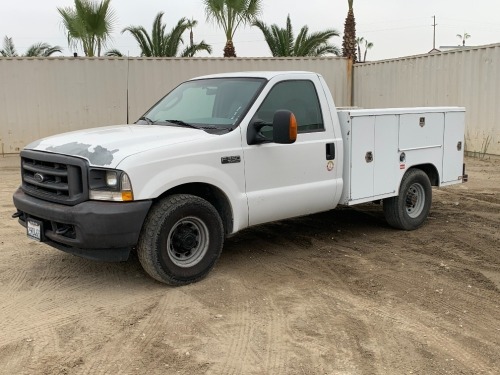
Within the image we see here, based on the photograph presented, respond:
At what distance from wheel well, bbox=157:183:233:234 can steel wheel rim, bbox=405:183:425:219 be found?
2.81 m

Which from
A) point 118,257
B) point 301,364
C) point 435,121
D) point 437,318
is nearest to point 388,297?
point 437,318

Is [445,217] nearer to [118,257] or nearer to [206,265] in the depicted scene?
[206,265]

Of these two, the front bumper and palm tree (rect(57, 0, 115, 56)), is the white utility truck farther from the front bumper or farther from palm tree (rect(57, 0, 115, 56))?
palm tree (rect(57, 0, 115, 56))

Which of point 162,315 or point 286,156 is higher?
point 286,156

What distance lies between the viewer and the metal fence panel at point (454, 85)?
1315 centimetres

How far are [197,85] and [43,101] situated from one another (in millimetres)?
10260


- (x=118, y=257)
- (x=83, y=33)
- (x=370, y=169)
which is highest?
(x=83, y=33)

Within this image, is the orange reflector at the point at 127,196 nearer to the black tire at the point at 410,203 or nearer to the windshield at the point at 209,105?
the windshield at the point at 209,105

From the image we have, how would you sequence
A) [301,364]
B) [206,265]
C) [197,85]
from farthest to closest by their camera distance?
1. [197,85]
2. [206,265]
3. [301,364]

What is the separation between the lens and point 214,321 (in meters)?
4.32

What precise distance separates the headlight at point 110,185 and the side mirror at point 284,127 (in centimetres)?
145

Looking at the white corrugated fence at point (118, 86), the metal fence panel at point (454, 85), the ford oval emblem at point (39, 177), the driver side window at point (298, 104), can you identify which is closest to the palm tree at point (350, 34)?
the metal fence panel at point (454, 85)

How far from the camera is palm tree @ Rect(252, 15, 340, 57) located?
22.7 meters

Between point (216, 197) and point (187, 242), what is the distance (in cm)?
56
